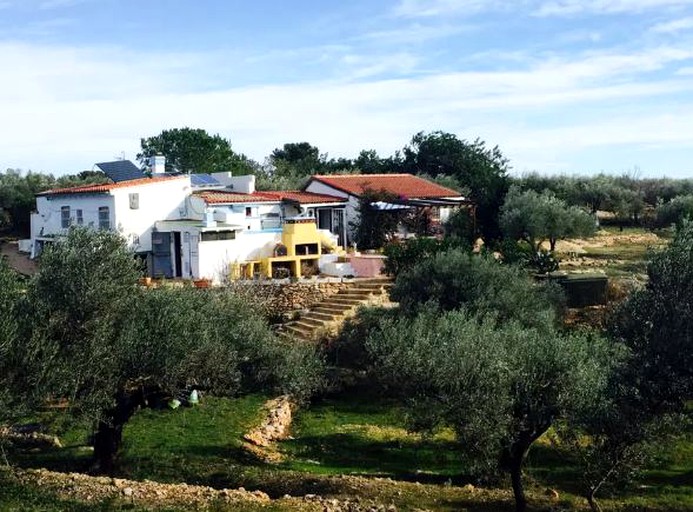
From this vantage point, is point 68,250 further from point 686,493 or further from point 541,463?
point 686,493

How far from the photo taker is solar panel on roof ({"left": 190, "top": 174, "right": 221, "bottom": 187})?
53625 millimetres

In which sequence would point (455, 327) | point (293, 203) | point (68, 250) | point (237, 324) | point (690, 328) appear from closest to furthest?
point (690, 328), point (68, 250), point (455, 327), point (237, 324), point (293, 203)

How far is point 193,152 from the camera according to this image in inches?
3076

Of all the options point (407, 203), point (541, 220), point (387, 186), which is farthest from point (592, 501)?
point (387, 186)

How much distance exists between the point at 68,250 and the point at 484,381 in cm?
1066

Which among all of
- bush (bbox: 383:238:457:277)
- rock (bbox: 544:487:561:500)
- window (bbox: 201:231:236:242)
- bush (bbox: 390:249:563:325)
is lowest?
rock (bbox: 544:487:561:500)

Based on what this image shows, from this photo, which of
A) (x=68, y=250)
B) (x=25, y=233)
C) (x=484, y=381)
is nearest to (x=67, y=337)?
(x=68, y=250)

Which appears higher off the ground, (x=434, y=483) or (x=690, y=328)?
(x=690, y=328)

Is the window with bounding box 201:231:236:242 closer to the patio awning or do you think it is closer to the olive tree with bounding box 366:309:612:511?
the patio awning

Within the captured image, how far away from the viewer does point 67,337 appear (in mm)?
18609

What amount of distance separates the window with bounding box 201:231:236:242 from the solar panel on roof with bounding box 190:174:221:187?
8.89 metres

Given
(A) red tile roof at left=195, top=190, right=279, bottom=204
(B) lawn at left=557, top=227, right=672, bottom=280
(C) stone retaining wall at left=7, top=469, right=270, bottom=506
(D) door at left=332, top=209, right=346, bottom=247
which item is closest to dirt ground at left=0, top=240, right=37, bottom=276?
(A) red tile roof at left=195, top=190, right=279, bottom=204

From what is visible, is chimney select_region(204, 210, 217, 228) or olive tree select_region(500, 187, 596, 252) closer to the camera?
chimney select_region(204, 210, 217, 228)

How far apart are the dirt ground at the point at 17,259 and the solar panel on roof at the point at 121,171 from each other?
7.77 metres
